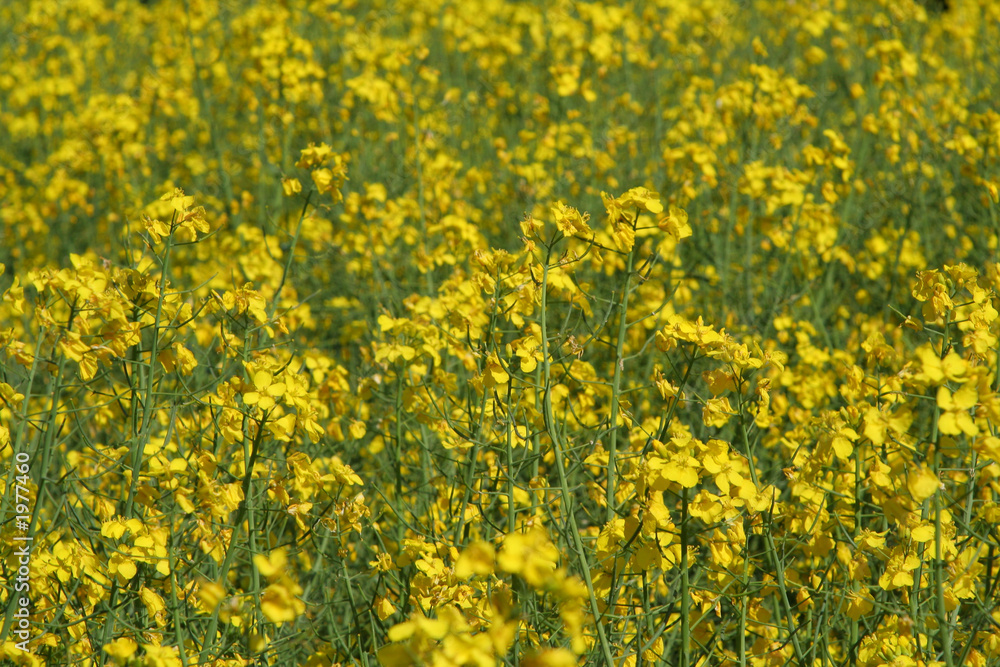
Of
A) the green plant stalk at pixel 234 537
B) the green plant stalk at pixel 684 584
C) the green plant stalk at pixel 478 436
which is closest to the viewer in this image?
the green plant stalk at pixel 684 584

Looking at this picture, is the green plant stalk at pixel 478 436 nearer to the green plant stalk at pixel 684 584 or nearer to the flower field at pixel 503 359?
the flower field at pixel 503 359

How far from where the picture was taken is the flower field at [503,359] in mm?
1912

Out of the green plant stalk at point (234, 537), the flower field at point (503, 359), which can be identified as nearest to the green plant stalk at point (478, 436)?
the flower field at point (503, 359)

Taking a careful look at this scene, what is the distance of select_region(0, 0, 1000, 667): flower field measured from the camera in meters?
1.91

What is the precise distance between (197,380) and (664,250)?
2.00m

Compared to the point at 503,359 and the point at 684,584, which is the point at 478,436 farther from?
the point at 684,584

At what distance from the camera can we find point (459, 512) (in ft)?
7.97

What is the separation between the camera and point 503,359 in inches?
85.0

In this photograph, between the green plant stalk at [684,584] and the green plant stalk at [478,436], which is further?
the green plant stalk at [478,436]

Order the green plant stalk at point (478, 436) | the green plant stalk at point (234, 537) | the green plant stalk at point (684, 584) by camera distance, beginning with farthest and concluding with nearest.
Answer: the green plant stalk at point (478, 436), the green plant stalk at point (234, 537), the green plant stalk at point (684, 584)

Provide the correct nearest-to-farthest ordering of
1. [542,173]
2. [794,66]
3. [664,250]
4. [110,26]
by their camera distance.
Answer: [664,250] → [542,173] → [794,66] → [110,26]

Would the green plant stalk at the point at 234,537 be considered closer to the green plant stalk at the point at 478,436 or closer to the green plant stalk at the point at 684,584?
the green plant stalk at the point at 478,436

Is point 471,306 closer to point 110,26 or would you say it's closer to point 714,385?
point 714,385

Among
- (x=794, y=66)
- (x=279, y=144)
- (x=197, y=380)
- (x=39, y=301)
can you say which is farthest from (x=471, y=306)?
(x=794, y=66)
